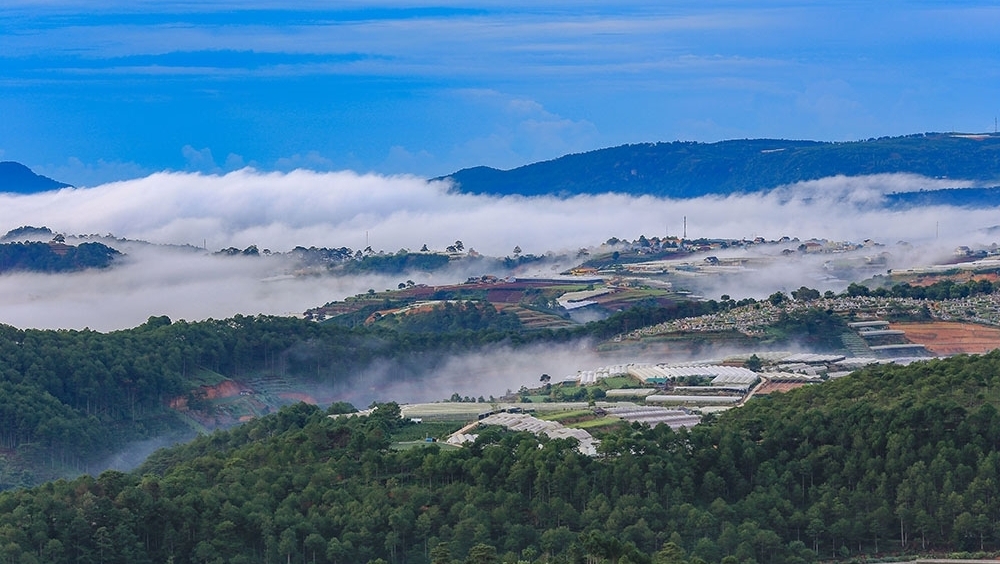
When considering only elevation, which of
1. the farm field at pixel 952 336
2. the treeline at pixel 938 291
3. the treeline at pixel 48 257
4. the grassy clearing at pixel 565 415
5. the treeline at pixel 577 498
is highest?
the treeline at pixel 48 257

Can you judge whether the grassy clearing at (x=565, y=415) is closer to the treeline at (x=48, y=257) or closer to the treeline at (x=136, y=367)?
the treeline at (x=136, y=367)

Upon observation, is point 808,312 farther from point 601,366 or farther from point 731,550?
point 731,550

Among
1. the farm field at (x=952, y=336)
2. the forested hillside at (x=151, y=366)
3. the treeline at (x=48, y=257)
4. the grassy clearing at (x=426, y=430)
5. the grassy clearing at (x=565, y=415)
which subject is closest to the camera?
the grassy clearing at (x=426, y=430)

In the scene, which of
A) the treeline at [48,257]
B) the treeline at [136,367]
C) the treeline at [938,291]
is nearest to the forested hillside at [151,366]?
the treeline at [136,367]

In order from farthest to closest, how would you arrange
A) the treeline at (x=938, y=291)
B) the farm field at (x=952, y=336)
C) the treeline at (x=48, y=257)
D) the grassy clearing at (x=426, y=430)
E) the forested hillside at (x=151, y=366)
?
1. the treeline at (x=48, y=257)
2. the treeline at (x=938, y=291)
3. the farm field at (x=952, y=336)
4. the forested hillside at (x=151, y=366)
5. the grassy clearing at (x=426, y=430)

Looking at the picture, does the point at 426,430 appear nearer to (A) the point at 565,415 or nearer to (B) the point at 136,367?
(A) the point at 565,415

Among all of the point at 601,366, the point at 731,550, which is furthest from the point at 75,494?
the point at 601,366

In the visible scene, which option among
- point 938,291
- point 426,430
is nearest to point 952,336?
point 938,291
